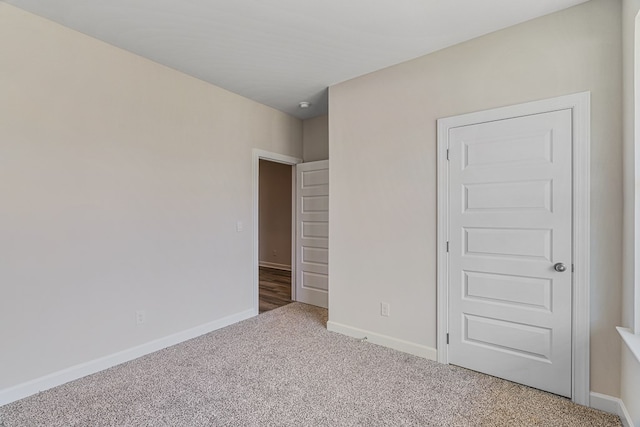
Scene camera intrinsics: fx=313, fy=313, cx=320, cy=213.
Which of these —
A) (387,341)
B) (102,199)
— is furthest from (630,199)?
(102,199)

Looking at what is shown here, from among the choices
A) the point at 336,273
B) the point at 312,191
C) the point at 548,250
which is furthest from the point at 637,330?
the point at 312,191

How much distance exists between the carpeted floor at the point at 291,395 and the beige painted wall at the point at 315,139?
8.33 feet

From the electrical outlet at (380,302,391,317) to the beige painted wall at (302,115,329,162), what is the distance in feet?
7.07

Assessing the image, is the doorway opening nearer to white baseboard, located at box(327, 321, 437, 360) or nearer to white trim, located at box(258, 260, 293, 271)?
white trim, located at box(258, 260, 293, 271)

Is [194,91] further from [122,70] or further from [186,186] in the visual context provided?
[186,186]

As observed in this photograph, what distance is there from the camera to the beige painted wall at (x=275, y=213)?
6754 mm

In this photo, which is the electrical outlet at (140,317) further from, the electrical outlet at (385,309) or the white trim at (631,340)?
the white trim at (631,340)

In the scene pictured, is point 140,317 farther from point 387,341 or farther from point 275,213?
point 275,213

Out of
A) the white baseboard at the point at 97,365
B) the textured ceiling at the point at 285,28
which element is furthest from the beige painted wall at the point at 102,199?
the textured ceiling at the point at 285,28

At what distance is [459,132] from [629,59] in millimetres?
979

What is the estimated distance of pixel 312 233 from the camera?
4.22m

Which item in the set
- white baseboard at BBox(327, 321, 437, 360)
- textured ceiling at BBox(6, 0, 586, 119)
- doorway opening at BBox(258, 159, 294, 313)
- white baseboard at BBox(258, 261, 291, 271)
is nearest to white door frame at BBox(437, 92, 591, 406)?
textured ceiling at BBox(6, 0, 586, 119)

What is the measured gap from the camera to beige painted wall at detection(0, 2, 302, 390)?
2086 millimetres

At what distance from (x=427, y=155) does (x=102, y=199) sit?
2.65 metres
